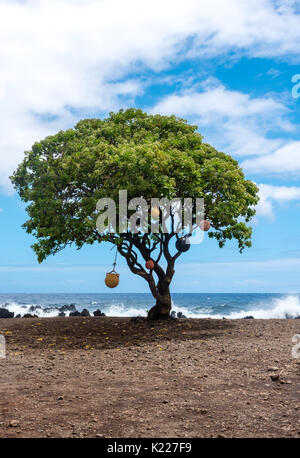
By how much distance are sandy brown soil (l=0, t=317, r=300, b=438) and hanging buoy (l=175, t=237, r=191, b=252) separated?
3.83 metres

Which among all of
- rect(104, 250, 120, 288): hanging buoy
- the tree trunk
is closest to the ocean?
the tree trunk

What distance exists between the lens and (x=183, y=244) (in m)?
17.2

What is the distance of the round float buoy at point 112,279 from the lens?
1533 cm

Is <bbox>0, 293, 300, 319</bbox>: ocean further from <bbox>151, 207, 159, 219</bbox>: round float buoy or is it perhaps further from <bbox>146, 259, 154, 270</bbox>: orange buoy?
A: <bbox>151, 207, 159, 219</bbox>: round float buoy

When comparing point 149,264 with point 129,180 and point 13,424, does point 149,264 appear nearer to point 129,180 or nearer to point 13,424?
point 129,180

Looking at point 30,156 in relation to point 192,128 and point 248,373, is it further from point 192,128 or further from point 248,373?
point 248,373

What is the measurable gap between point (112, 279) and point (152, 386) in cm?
769

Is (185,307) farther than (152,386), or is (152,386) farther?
(185,307)

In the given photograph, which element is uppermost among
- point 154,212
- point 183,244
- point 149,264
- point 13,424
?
point 154,212

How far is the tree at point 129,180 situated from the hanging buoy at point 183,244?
895mm

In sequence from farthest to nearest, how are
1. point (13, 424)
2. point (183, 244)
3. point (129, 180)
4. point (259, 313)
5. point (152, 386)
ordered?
point (259, 313) → point (183, 244) → point (129, 180) → point (152, 386) → point (13, 424)

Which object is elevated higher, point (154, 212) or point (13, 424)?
point (154, 212)

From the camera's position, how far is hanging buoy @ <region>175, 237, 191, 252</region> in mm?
17144

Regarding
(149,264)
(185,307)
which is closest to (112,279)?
(149,264)
